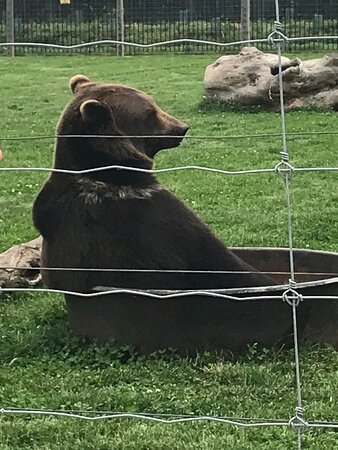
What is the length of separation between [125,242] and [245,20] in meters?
13.4

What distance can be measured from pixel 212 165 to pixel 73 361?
14.4ft

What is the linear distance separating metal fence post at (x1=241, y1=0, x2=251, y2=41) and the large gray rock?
537cm

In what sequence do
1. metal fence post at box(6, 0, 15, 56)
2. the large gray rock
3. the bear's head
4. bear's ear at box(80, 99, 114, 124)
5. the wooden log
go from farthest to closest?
metal fence post at box(6, 0, 15, 56), the large gray rock, the wooden log, the bear's head, bear's ear at box(80, 99, 114, 124)

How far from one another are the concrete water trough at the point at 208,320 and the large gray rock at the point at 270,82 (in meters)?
6.86

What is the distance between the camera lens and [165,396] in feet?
11.7

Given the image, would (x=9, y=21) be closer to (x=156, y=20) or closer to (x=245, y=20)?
(x=156, y=20)

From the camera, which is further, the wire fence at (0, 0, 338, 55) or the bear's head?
the wire fence at (0, 0, 338, 55)

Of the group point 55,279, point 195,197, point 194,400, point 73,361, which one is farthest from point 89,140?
point 195,197

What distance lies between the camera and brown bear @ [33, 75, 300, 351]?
3.90 m

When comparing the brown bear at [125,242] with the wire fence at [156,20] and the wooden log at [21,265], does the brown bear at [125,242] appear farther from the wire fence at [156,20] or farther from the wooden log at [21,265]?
the wire fence at [156,20]

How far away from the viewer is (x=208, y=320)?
388 centimetres

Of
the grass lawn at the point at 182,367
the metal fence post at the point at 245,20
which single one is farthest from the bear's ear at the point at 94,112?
the metal fence post at the point at 245,20

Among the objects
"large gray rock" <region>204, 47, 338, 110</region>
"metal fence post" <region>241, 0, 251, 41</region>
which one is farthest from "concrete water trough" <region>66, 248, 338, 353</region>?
"metal fence post" <region>241, 0, 251, 41</region>

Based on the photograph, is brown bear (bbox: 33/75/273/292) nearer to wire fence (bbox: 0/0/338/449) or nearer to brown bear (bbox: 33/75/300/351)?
brown bear (bbox: 33/75/300/351)
